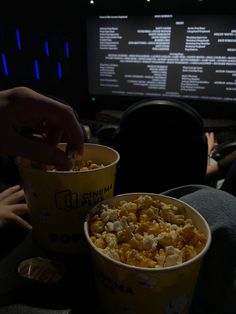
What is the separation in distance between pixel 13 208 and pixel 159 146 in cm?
59

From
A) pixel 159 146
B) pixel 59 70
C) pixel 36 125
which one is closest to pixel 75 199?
pixel 36 125

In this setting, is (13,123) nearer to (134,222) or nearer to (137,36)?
(134,222)

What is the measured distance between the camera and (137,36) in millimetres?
1705

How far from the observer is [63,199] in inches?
13.8

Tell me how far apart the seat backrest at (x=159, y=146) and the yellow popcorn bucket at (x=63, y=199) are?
549 mm

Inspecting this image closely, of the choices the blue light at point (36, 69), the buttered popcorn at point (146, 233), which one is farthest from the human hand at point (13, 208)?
the blue light at point (36, 69)

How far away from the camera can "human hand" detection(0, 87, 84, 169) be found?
1.12ft

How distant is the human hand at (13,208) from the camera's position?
1.59 ft

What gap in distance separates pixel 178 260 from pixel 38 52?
149 centimetres

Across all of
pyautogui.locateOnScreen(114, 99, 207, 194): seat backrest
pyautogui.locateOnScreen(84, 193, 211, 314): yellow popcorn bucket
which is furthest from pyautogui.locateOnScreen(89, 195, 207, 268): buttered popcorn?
pyautogui.locateOnScreen(114, 99, 207, 194): seat backrest

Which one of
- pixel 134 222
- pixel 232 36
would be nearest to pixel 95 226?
pixel 134 222

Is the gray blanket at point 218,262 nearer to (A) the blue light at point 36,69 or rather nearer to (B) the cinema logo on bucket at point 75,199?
(B) the cinema logo on bucket at point 75,199

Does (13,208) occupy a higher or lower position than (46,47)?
lower

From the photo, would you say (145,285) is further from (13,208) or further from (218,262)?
(13,208)
